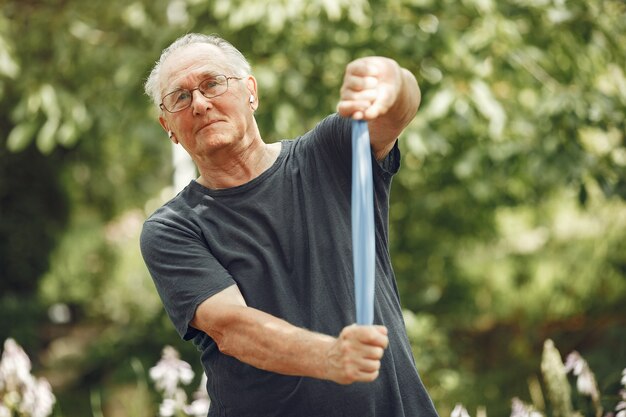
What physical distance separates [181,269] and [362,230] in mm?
474

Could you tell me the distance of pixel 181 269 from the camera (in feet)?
6.23

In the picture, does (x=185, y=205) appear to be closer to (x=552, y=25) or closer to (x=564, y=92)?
(x=564, y=92)

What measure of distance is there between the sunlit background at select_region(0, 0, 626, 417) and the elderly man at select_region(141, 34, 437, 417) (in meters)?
1.41

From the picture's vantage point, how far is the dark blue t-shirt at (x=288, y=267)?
6.15 ft

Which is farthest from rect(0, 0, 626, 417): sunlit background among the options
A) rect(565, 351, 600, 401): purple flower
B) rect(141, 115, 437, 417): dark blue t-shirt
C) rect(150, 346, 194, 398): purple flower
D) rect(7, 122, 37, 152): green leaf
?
rect(141, 115, 437, 417): dark blue t-shirt

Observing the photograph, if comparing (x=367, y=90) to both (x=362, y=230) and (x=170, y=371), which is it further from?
(x=170, y=371)

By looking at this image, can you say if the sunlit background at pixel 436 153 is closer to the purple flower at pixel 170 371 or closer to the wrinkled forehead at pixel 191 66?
the purple flower at pixel 170 371

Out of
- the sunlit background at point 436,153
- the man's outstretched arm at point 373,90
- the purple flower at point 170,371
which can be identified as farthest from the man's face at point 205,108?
the sunlit background at point 436,153

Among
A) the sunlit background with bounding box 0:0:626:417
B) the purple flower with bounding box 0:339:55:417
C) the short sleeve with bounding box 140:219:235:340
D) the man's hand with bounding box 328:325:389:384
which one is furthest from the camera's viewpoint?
the sunlit background with bounding box 0:0:626:417

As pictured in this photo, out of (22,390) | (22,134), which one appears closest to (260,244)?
(22,390)

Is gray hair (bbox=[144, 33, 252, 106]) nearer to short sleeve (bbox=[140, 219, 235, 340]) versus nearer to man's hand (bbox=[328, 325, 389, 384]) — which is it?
short sleeve (bbox=[140, 219, 235, 340])

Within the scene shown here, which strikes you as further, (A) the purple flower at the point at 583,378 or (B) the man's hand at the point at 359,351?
(A) the purple flower at the point at 583,378

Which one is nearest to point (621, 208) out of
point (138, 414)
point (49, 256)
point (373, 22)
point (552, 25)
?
point (552, 25)

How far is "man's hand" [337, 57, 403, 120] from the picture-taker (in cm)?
165
